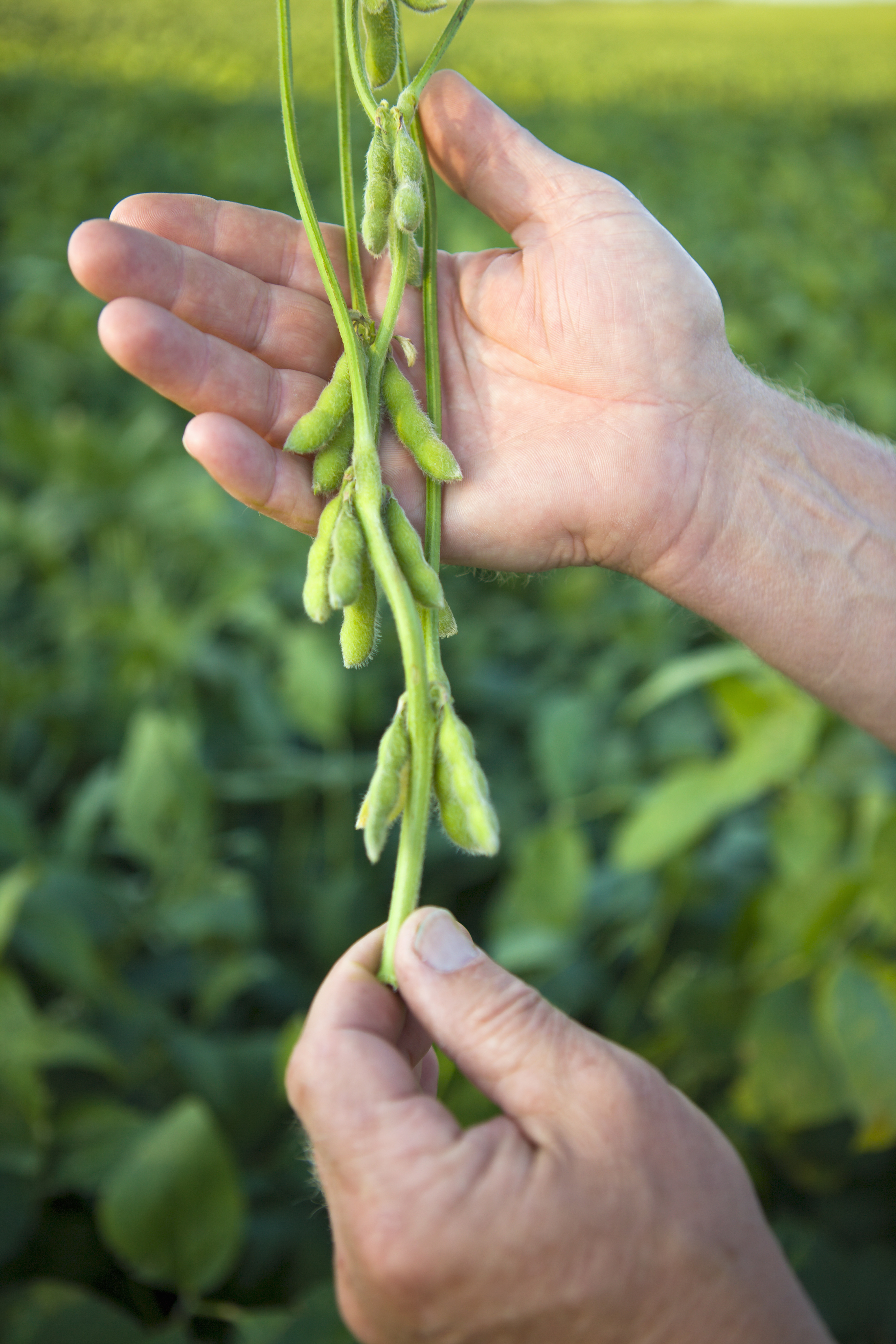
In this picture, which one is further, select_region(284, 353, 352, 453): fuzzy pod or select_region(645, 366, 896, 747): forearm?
select_region(645, 366, 896, 747): forearm

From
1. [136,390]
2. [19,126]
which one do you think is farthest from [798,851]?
[19,126]

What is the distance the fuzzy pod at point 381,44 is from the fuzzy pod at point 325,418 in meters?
0.30

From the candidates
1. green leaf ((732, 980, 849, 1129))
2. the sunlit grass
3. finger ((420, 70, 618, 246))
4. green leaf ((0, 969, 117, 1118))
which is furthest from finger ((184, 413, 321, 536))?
the sunlit grass

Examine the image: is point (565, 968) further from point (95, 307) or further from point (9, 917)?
point (95, 307)

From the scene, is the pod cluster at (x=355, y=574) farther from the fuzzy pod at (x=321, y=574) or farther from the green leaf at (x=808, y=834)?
the green leaf at (x=808, y=834)

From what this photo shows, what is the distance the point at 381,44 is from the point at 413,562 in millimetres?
552

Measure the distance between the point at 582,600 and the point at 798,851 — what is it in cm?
160

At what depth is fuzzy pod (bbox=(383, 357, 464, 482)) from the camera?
1.03 metres

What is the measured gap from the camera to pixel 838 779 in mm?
2102

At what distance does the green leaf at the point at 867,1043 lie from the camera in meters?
1.40

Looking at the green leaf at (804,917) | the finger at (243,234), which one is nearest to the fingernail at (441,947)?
the finger at (243,234)

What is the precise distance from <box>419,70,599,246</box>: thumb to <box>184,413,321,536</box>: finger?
441 millimetres

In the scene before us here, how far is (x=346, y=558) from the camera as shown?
0.91 metres

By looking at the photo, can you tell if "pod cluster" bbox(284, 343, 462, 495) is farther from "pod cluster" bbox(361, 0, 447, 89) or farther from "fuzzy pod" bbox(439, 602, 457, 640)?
"pod cluster" bbox(361, 0, 447, 89)
